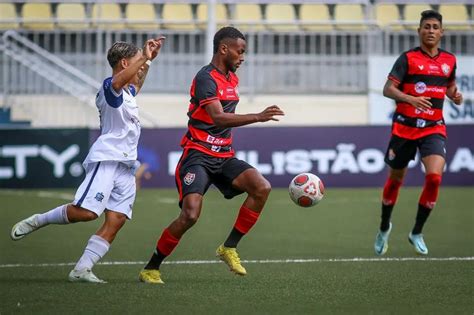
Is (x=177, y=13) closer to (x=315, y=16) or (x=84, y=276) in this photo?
(x=315, y=16)

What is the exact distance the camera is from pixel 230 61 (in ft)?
29.6

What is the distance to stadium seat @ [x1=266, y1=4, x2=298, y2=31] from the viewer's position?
24141 mm

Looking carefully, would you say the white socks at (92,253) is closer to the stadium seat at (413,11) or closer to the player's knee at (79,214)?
the player's knee at (79,214)

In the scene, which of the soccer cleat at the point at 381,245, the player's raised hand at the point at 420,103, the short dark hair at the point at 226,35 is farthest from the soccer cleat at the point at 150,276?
the player's raised hand at the point at 420,103

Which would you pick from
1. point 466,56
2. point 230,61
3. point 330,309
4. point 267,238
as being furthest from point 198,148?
point 466,56

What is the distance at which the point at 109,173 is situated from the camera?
8.83 m

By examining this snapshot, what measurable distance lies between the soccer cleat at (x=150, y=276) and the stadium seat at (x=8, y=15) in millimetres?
15411

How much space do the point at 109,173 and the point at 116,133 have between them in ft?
1.05

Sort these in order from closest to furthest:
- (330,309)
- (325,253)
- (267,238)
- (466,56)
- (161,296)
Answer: (330,309) → (161,296) → (325,253) → (267,238) → (466,56)

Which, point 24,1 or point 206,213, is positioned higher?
point 24,1

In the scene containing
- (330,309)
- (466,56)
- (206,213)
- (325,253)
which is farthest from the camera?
(466,56)

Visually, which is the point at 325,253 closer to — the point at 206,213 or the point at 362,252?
the point at 362,252

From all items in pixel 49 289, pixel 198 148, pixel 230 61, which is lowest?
pixel 49 289

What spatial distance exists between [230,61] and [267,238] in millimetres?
3812
